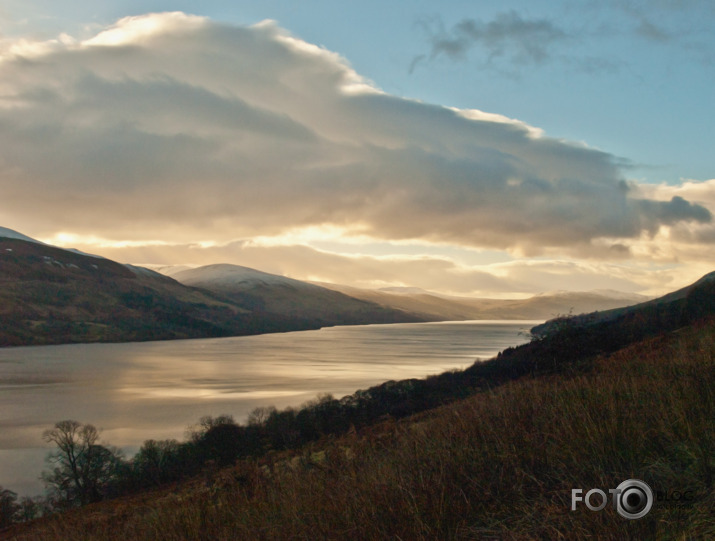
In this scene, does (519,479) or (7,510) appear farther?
(7,510)

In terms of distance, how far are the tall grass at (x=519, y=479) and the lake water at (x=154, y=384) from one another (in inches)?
1167

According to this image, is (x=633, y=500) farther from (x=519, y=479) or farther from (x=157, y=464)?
(x=157, y=464)

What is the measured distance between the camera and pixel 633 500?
3506 millimetres

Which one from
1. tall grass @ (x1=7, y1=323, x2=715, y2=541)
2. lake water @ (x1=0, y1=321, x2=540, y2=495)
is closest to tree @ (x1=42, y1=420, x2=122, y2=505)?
lake water @ (x1=0, y1=321, x2=540, y2=495)

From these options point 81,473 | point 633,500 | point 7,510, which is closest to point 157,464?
point 81,473

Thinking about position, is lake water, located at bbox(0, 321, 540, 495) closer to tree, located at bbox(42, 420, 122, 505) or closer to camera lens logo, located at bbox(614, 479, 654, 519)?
tree, located at bbox(42, 420, 122, 505)

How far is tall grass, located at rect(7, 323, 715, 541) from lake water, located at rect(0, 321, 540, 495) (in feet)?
97.2

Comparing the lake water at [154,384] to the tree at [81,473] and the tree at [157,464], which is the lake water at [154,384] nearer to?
the tree at [81,473]

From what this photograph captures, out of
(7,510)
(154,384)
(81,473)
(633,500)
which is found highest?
(633,500)

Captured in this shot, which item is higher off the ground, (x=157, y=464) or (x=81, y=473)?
(x=157, y=464)

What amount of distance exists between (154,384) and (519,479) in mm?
96010

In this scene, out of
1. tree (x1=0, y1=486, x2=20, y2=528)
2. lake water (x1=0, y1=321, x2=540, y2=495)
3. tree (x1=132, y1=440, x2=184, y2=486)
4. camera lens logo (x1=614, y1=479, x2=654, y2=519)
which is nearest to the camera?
camera lens logo (x1=614, y1=479, x2=654, y2=519)

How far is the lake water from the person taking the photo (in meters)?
55.5

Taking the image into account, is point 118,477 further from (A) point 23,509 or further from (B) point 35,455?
(B) point 35,455
